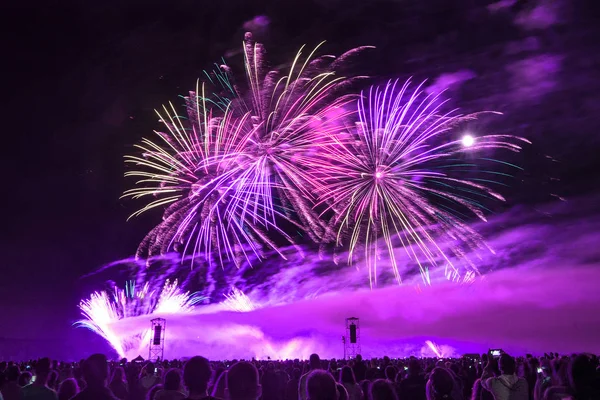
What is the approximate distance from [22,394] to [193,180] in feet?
51.2

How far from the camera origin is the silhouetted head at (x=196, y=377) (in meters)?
3.96

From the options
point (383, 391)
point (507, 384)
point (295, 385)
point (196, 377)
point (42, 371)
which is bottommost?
point (295, 385)

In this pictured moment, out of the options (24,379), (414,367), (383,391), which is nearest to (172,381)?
(383,391)

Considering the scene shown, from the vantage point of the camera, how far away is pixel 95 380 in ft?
14.3

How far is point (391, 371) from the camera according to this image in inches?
367

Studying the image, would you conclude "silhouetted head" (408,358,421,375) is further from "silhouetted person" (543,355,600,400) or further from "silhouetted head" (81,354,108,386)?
"silhouetted head" (81,354,108,386)

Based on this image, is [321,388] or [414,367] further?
[414,367]

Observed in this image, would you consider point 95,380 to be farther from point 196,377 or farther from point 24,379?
point 24,379

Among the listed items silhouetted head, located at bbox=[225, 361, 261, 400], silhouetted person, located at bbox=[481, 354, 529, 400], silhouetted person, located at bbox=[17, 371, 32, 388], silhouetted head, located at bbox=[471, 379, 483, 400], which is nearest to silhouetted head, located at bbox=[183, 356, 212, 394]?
silhouetted head, located at bbox=[225, 361, 261, 400]

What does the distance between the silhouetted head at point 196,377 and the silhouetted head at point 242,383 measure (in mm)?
242

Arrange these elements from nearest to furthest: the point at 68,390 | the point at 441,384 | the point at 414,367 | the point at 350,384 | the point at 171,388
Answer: the point at 441,384, the point at 171,388, the point at 68,390, the point at 414,367, the point at 350,384

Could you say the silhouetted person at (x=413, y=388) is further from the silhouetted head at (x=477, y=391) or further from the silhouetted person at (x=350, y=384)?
the silhouetted person at (x=350, y=384)

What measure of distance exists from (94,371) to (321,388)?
2.07 meters

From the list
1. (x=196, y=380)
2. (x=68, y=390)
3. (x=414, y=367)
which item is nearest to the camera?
(x=196, y=380)
